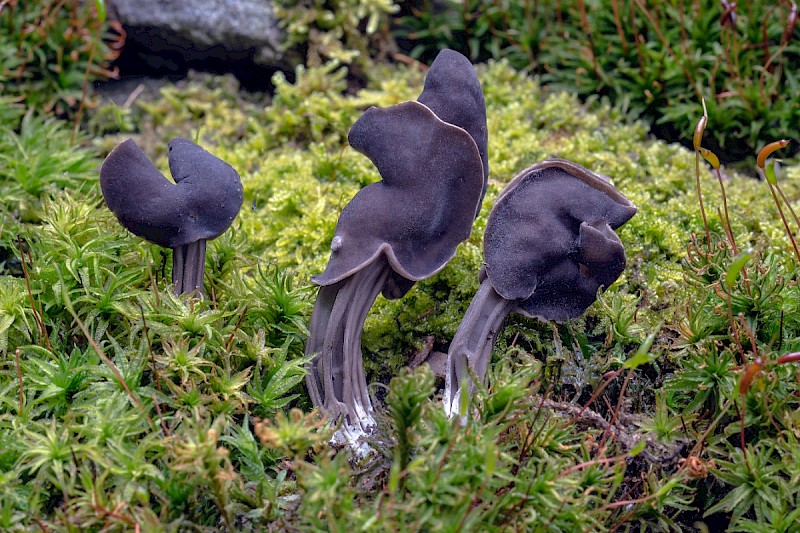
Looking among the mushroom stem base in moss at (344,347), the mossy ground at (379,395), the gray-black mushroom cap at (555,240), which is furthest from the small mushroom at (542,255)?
the mushroom stem base in moss at (344,347)

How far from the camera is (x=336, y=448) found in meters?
2.04

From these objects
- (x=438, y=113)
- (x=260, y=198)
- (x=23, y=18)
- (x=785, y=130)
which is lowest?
(x=260, y=198)

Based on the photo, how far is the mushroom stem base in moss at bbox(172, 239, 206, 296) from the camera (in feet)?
7.18

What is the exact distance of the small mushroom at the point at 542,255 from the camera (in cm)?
206

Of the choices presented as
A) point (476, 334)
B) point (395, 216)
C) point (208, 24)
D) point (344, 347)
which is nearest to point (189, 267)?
point (344, 347)

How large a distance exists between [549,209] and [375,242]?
0.58 meters

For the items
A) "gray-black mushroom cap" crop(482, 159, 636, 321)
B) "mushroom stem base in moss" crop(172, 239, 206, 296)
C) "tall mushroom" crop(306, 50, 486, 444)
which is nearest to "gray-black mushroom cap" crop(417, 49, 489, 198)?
"tall mushroom" crop(306, 50, 486, 444)

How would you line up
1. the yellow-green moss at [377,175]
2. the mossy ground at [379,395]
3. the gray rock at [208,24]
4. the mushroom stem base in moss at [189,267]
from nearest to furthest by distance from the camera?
the mossy ground at [379,395]
the mushroom stem base in moss at [189,267]
the yellow-green moss at [377,175]
the gray rock at [208,24]

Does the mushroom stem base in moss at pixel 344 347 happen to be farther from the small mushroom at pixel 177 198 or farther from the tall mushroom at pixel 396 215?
the small mushroom at pixel 177 198

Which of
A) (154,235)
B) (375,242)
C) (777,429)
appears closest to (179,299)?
(154,235)

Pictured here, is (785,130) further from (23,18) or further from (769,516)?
(23,18)

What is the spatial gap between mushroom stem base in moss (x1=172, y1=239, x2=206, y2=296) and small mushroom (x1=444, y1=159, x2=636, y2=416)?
90 cm

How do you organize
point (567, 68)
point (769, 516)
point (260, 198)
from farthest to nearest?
point (567, 68), point (260, 198), point (769, 516)

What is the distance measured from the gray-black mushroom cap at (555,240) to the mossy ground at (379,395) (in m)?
0.20
